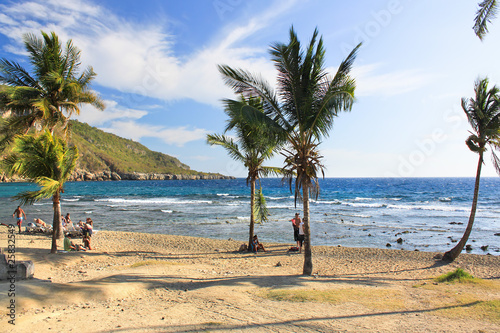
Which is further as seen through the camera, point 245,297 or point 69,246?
point 69,246

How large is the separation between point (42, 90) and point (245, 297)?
12.8m

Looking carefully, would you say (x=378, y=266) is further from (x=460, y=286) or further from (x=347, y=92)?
(x=347, y=92)

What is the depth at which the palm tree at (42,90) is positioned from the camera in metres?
13.1

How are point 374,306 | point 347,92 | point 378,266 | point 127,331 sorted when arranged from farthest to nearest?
1. point 378,266
2. point 347,92
3. point 374,306
4. point 127,331

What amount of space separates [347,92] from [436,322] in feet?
20.5

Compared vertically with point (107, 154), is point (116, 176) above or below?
below

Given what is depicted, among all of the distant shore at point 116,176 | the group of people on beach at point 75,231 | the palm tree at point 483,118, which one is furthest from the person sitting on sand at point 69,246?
the distant shore at point 116,176

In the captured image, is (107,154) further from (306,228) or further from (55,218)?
(306,228)

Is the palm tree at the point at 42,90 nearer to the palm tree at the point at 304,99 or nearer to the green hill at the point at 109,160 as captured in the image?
the palm tree at the point at 304,99

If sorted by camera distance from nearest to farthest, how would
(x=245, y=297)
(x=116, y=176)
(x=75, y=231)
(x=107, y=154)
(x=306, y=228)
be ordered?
1. (x=245, y=297)
2. (x=306, y=228)
3. (x=75, y=231)
4. (x=116, y=176)
5. (x=107, y=154)

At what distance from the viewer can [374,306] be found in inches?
257

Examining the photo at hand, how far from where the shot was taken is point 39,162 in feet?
35.4

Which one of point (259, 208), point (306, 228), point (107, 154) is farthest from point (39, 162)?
point (107, 154)

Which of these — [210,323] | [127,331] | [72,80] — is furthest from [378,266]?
[72,80]
